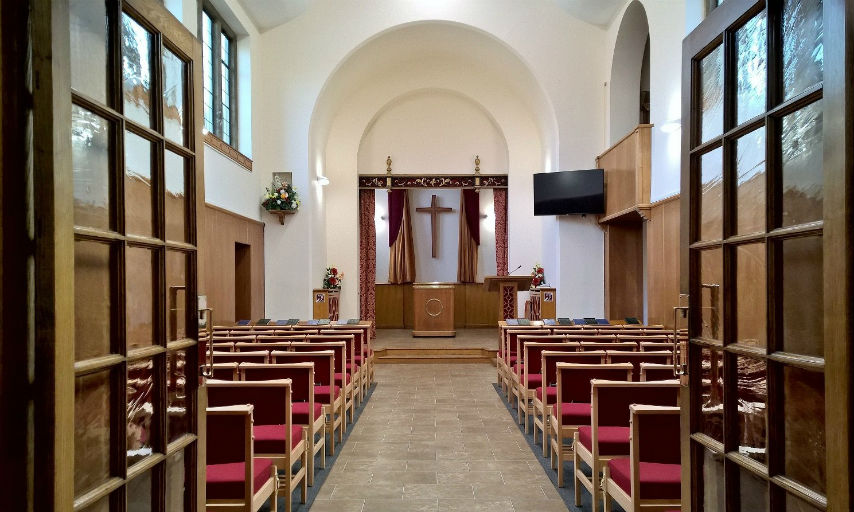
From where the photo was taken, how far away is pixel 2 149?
1.16 metres

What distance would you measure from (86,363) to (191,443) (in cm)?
62

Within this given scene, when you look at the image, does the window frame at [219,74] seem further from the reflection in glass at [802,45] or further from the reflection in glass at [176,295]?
the reflection in glass at [802,45]

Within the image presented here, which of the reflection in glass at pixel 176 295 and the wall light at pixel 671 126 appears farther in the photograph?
the wall light at pixel 671 126

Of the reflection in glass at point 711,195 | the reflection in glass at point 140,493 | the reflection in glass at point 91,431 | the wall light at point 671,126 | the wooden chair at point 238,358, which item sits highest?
the wall light at point 671,126

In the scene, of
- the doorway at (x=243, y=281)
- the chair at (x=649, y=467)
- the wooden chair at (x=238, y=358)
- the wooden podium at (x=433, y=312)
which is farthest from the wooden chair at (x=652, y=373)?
the wooden podium at (x=433, y=312)

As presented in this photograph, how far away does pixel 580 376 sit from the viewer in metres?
3.86

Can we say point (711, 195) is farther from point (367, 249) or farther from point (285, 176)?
point (367, 249)

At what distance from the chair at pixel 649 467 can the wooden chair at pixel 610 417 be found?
6.1 inches

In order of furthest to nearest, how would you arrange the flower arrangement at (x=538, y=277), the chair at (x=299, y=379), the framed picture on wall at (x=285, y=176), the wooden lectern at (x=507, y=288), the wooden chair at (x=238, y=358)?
the flower arrangement at (x=538, y=277)
the wooden lectern at (x=507, y=288)
the framed picture on wall at (x=285, y=176)
the wooden chair at (x=238, y=358)
the chair at (x=299, y=379)

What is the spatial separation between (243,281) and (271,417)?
6.48 meters

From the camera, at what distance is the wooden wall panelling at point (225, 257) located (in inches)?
299

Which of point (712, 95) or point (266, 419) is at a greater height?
point (712, 95)

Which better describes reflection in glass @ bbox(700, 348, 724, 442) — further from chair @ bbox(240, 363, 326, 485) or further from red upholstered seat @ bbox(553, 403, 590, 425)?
chair @ bbox(240, 363, 326, 485)

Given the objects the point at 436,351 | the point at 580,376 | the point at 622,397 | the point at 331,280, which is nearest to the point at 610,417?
the point at 622,397
